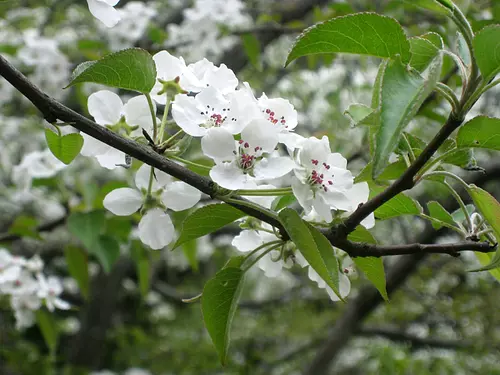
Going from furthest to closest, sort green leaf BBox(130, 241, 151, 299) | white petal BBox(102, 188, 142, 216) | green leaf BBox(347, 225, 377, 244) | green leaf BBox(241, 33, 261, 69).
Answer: green leaf BBox(241, 33, 261, 69) → green leaf BBox(130, 241, 151, 299) → white petal BBox(102, 188, 142, 216) → green leaf BBox(347, 225, 377, 244)

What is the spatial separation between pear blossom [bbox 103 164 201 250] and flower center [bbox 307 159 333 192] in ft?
0.55

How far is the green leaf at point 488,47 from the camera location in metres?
0.54

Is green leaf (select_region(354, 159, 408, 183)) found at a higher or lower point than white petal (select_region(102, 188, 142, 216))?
higher

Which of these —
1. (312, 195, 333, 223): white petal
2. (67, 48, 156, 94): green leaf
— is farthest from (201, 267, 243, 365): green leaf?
(67, 48, 156, 94): green leaf


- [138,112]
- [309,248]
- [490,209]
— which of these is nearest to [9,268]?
[138,112]

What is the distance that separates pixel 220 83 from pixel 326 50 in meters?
0.14

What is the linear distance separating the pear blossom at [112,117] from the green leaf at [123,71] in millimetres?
78

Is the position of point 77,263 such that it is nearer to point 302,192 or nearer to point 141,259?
point 141,259

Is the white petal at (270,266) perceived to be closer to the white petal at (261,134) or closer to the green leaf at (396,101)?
the white petal at (261,134)

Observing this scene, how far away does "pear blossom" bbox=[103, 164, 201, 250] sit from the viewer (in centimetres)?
77

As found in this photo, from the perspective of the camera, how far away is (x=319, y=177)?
0.67m

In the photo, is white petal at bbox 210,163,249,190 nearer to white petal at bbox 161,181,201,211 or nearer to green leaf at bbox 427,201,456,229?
white petal at bbox 161,181,201,211

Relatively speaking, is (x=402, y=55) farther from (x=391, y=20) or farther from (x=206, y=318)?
(x=206, y=318)

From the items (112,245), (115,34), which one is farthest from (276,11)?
(112,245)
